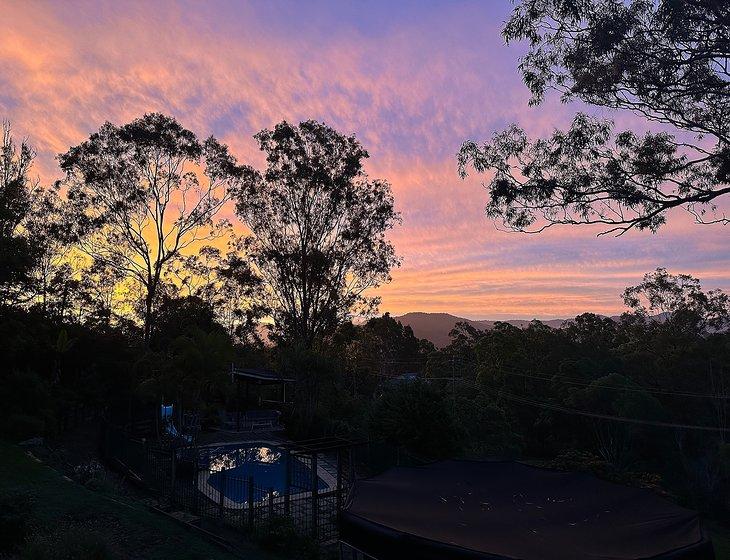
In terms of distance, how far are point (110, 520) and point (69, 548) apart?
3401 millimetres

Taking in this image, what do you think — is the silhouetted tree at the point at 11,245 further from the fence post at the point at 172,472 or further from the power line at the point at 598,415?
the power line at the point at 598,415

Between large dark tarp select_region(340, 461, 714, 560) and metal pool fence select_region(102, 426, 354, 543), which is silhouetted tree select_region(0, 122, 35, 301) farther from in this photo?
large dark tarp select_region(340, 461, 714, 560)

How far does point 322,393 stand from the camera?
1127 inches

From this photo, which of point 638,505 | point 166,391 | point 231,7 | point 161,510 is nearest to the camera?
point 638,505

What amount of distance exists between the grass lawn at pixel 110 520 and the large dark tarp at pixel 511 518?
3.89 meters

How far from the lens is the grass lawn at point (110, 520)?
31.0 ft

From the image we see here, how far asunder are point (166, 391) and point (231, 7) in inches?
611

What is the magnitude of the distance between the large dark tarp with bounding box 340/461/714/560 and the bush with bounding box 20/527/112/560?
3720 millimetres

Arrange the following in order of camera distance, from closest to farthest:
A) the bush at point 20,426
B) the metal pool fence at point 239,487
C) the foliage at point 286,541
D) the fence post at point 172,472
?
the foliage at point 286,541
the metal pool fence at point 239,487
the fence post at point 172,472
the bush at point 20,426

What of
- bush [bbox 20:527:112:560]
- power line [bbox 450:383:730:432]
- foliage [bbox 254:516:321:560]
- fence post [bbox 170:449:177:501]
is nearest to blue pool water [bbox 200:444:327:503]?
fence post [bbox 170:449:177:501]

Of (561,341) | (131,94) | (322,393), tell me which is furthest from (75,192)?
(561,341)

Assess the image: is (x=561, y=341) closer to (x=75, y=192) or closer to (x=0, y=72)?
(x=75, y=192)

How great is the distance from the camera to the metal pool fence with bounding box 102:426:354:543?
13148mm

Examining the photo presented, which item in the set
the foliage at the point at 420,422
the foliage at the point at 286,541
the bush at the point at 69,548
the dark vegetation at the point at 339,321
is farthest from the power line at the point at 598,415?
the bush at the point at 69,548
